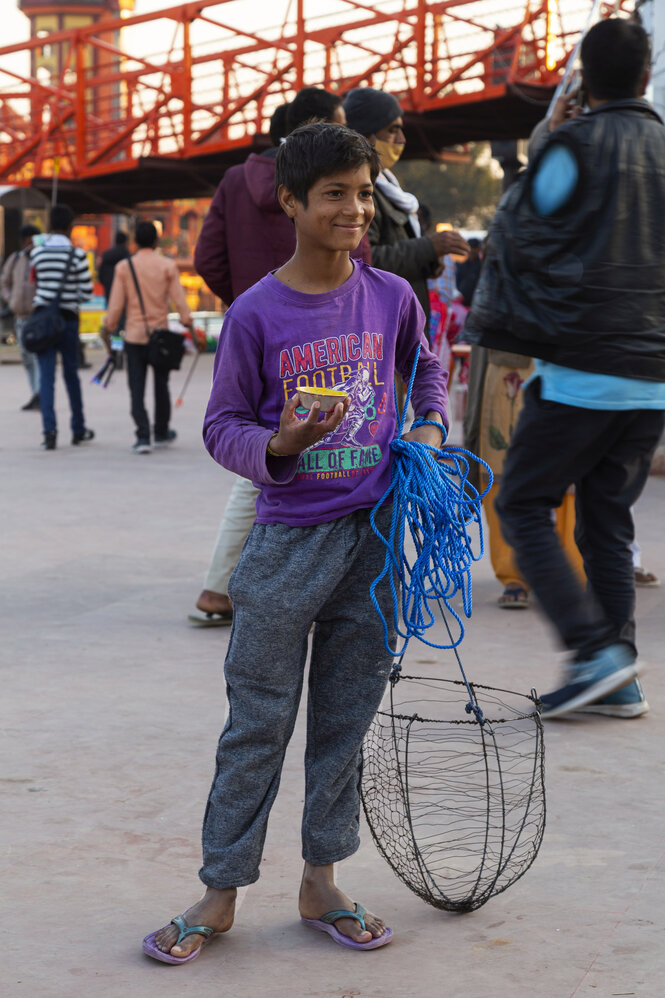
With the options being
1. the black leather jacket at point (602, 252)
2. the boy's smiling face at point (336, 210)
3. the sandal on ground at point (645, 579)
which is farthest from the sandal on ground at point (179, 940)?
the sandal on ground at point (645, 579)

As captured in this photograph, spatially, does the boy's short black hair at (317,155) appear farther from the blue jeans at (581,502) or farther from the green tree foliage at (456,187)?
the green tree foliage at (456,187)

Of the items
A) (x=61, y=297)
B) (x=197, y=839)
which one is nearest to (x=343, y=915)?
(x=197, y=839)

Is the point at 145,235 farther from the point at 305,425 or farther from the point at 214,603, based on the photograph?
the point at 305,425

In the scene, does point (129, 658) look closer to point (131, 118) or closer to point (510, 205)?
point (510, 205)

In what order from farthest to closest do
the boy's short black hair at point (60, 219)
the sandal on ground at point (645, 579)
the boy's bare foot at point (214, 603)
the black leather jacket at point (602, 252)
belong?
the boy's short black hair at point (60, 219), the sandal on ground at point (645, 579), the boy's bare foot at point (214, 603), the black leather jacket at point (602, 252)

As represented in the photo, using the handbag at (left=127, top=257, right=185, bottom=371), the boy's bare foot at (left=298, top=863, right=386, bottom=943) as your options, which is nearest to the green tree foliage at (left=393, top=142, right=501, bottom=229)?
the handbag at (left=127, top=257, right=185, bottom=371)

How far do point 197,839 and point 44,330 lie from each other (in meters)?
7.73

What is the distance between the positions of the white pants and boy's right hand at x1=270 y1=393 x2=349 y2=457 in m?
2.46

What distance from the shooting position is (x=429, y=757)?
11.5 feet

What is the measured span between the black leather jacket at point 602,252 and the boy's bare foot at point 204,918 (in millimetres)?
1846

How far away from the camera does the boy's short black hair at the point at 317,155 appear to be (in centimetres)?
243

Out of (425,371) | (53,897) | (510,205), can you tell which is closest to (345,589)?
(425,371)

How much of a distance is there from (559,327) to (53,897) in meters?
2.01

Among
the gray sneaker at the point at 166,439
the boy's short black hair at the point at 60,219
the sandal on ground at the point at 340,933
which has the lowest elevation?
the gray sneaker at the point at 166,439
